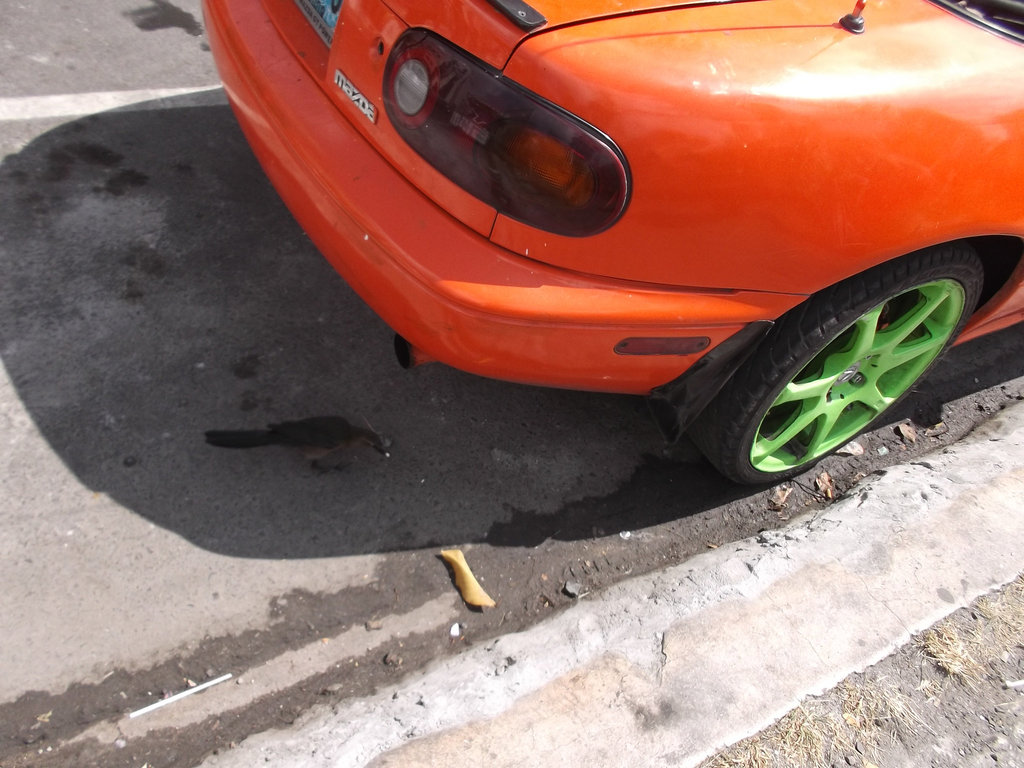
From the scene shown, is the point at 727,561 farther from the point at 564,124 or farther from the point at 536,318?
the point at 564,124

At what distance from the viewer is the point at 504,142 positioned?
1651 mm

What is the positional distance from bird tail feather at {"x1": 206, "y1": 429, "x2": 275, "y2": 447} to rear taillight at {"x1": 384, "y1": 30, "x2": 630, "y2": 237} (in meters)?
1.06

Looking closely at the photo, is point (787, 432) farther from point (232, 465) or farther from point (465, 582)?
point (232, 465)

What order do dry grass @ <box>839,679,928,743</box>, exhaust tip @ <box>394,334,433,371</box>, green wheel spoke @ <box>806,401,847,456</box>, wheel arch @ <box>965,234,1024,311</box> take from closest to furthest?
1. dry grass @ <box>839,679,928,743</box>
2. exhaust tip @ <box>394,334,433,371</box>
3. wheel arch @ <box>965,234,1024,311</box>
4. green wheel spoke @ <box>806,401,847,456</box>

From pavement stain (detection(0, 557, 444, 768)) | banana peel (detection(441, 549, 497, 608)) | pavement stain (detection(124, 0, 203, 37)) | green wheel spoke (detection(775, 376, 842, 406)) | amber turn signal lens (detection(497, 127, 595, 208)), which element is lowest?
pavement stain (detection(0, 557, 444, 768))

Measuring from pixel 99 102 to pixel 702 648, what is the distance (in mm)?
3328

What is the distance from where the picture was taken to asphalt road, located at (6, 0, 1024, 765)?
204cm

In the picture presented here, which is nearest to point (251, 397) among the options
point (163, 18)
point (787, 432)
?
point (787, 432)

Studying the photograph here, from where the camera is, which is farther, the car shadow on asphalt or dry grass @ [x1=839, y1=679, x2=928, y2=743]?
the car shadow on asphalt

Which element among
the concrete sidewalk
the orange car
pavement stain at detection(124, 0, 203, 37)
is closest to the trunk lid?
the orange car

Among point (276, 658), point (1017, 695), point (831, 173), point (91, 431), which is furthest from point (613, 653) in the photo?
point (91, 431)

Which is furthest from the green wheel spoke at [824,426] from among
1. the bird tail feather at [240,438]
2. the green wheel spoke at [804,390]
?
the bird tail feather at [240,438]

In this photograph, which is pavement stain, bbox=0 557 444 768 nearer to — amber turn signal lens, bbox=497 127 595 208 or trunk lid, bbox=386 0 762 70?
amber turn signal lens, bbox=497 127 595 208

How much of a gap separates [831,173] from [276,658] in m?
1.77
